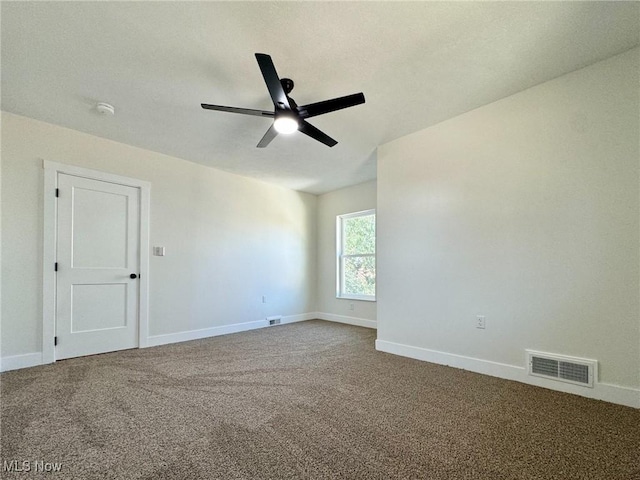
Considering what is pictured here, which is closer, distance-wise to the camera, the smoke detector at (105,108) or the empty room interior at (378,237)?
the empty room interior at (378,237)

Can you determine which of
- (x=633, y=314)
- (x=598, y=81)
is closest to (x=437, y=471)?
(x=633, y=314)

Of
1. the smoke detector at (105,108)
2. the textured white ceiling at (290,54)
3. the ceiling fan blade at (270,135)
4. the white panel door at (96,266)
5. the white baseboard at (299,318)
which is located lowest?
the white baseboard at (299,318)

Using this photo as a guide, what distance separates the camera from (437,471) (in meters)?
1.44

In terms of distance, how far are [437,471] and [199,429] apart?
1345 mm

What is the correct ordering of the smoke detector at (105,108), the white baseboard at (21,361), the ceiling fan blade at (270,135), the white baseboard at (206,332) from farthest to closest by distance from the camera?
the white baseboard at (206,332) → the white baseboard at (21,361) → the smoke detector at (105,108) → the ceiling fan blade at (270,135)

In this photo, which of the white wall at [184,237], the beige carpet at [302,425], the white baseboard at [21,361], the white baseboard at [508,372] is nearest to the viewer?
the beige carpet at [302,425]

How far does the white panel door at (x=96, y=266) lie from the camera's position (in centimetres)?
324

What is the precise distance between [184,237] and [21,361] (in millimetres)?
2033

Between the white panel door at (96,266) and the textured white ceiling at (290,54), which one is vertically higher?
the textured white ceiling at (290,54)

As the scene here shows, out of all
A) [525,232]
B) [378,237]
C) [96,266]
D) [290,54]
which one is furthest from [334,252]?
[290,54]

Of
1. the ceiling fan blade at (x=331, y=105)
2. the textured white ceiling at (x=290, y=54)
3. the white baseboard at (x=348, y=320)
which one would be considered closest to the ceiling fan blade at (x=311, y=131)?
the ceiling fan blade at (x=331, y=105)

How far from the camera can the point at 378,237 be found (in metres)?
3.74

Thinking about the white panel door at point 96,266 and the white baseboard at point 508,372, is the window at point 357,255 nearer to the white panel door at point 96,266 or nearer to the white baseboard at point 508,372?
the white baseboard at point 508,372

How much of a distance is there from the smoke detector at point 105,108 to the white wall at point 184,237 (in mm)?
840
